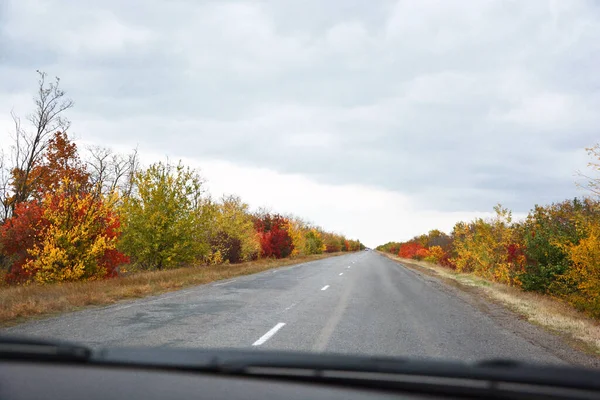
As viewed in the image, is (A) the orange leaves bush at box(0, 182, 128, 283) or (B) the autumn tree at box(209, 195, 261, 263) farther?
(B) the autumn tree at box(209, 195, 261, 263)

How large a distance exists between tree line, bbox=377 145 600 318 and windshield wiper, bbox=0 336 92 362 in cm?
1118

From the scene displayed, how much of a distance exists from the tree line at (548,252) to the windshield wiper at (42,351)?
11.2 metres

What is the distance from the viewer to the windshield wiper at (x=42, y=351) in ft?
7.56

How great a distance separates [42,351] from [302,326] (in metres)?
6.46

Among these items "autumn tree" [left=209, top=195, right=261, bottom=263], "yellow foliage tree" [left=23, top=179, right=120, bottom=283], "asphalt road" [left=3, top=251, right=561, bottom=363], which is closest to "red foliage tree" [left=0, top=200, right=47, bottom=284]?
"yellow foliage tree" [left=23, top=179, right=120, bottom=283]

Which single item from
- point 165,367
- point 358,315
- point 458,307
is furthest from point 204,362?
point 458,307

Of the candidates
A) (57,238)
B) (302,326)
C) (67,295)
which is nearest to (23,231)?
(57,238)

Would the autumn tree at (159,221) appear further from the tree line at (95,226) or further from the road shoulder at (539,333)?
the road shoulder at (539,333)

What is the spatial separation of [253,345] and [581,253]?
355 inches

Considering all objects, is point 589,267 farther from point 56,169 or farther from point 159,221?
point 56,169

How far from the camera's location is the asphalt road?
6.68m

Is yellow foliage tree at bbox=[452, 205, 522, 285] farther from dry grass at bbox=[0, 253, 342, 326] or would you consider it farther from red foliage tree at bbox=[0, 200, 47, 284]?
red foliage tree at bbox=[0, 200, 47, 284]

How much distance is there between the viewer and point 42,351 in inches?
92.1

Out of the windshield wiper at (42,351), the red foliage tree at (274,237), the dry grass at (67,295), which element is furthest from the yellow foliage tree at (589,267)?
the red foliage tree at (274,237)
